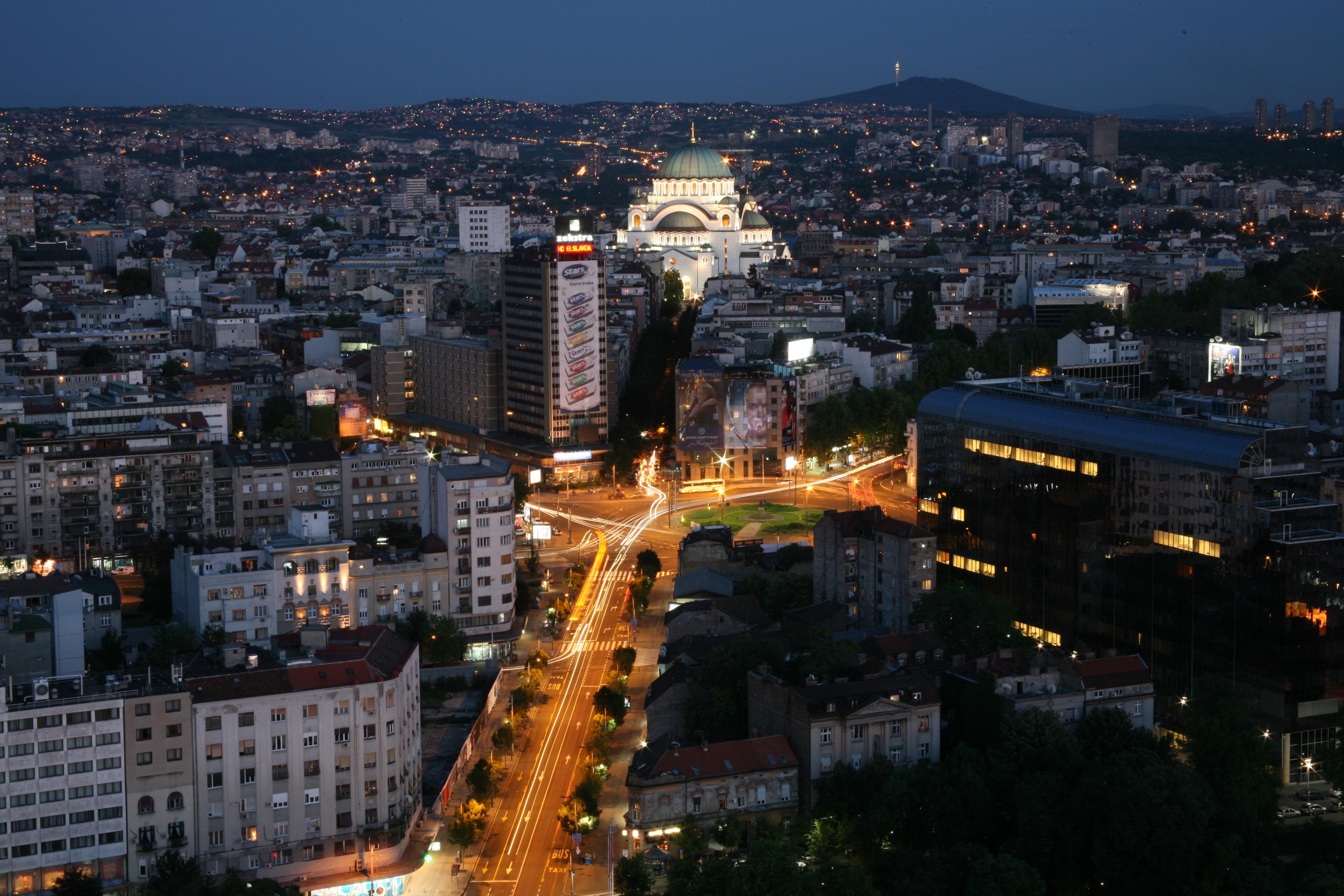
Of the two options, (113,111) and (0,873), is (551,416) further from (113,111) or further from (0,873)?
(113,111)

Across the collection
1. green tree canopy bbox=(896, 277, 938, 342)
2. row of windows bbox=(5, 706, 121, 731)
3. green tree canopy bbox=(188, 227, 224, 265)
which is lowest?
row of windows bbox=(5, 706, 121, 731)

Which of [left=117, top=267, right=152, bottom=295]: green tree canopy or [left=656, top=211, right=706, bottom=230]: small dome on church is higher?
[left=656, top=211, right=706, bottom=230]: small dome on church

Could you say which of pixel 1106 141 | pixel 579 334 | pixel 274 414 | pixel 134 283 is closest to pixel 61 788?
pixel 579 334

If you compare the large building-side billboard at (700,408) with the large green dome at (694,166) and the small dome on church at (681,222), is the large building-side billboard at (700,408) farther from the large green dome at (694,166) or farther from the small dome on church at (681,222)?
the large green dome at (694,166)

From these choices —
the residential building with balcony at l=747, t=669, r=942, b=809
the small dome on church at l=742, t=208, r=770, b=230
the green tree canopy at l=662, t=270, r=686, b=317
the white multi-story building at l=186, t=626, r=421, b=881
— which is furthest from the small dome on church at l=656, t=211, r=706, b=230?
the white multi-story building at l=186, t=626, r=421, b=881

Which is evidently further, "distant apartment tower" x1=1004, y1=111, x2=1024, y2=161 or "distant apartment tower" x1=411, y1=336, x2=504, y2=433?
"distant apartment tower" x1=1004, y1=111, x2=1024, y2=161

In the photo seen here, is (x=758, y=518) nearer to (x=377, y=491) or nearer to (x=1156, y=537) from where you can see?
(x=377, y=491)

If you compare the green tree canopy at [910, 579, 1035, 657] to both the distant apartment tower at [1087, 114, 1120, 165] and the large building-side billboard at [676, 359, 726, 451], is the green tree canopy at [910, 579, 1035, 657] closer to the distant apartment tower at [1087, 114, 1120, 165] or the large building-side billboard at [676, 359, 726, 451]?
the large building-side billboard at [676, 359, 726, 451]

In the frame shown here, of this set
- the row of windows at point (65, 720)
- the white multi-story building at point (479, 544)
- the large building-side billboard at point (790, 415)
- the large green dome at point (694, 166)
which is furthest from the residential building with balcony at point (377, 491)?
the large green dome at point (694, 166)
